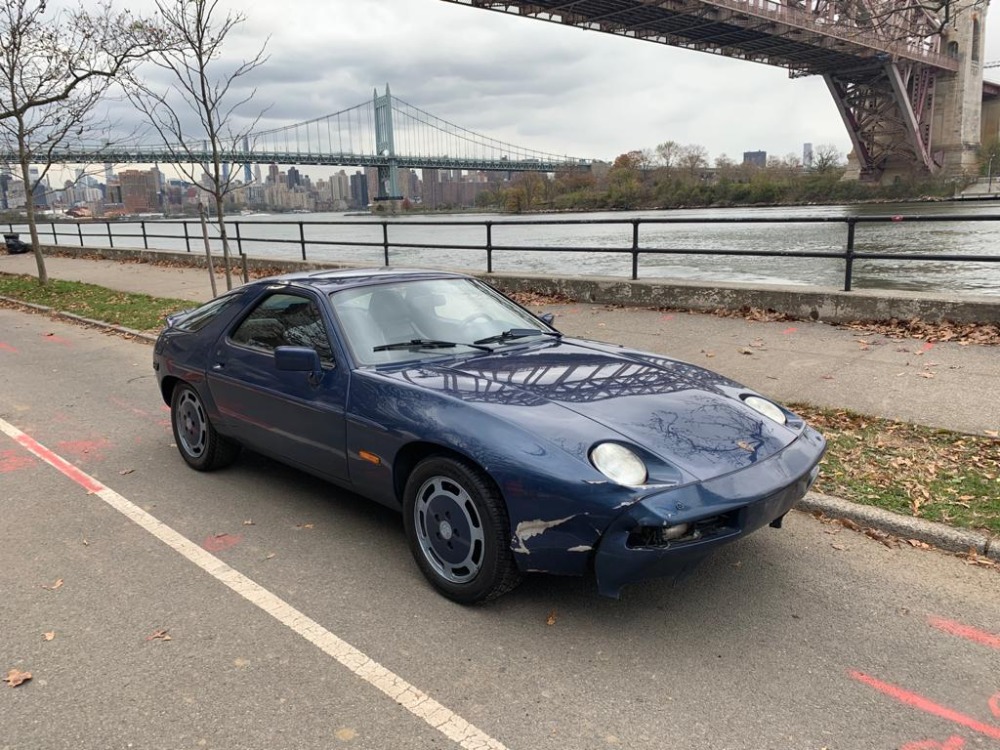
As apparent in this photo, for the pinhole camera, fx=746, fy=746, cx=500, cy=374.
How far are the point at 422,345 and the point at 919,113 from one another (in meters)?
61.4

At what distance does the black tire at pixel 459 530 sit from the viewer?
3037mm

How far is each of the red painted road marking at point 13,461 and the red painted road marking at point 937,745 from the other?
17.8ft

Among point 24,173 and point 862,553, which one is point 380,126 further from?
point 862,553

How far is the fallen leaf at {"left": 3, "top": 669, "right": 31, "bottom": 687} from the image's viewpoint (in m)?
2.77

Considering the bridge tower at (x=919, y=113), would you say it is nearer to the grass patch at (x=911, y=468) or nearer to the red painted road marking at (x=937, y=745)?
the grass patch at (x=911, y=468)

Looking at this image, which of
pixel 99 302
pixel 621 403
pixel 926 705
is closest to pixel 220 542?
pixel 621 403

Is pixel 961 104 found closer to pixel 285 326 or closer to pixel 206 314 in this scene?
pixel 206 314

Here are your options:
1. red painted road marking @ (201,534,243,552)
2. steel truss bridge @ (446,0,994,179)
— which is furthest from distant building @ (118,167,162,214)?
red painted road marking @ (201,534,243,552)

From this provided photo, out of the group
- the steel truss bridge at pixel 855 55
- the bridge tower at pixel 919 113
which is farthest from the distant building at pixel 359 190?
the bridge tower at pixel 919 113

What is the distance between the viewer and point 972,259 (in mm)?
6953

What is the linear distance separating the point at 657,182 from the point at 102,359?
119 feet

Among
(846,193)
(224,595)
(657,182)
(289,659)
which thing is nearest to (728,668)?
(289,659)

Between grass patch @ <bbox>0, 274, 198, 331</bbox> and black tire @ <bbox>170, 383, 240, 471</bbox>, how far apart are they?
236 inches

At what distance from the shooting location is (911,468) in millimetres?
4480
